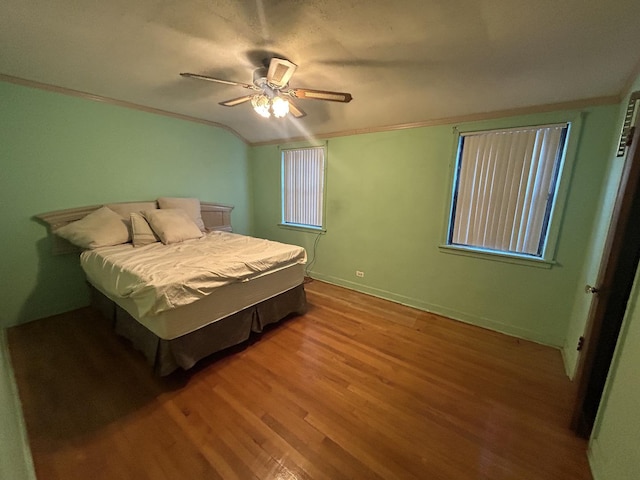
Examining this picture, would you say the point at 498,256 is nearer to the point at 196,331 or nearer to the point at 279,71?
the point at 279,71

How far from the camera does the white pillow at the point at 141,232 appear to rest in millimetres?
2699

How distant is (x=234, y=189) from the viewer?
4266 millimetres

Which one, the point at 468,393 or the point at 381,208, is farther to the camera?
the point at 381,208

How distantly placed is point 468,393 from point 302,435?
1224 millimetres

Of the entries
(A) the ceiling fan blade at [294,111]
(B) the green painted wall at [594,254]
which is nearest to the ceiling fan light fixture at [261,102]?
(A) the ceiling fan blade at [294,111]

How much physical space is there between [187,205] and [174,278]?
1.99 metres

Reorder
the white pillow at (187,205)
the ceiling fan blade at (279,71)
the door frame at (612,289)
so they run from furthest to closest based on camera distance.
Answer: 1. the white pillow at (187,205)
2. the ceiling fan blade at (279,71)
3. the door frame at (612,289)

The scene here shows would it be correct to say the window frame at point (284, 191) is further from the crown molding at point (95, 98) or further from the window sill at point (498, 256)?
the window sill at point (498, 256)

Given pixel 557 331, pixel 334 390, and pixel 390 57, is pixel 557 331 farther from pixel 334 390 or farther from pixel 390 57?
pixel 390 57

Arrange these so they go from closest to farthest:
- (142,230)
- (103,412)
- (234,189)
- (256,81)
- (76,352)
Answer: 1. (103,412)
2. (256,81)
3. (76,352)
4. (142,230)
5. (234,189)

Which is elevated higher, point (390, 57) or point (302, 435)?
point (390, 57)

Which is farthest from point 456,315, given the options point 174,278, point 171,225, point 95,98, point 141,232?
point 95,98

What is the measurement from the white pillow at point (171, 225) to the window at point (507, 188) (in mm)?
3034

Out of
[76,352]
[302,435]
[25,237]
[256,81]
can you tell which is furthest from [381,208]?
[25,237]
